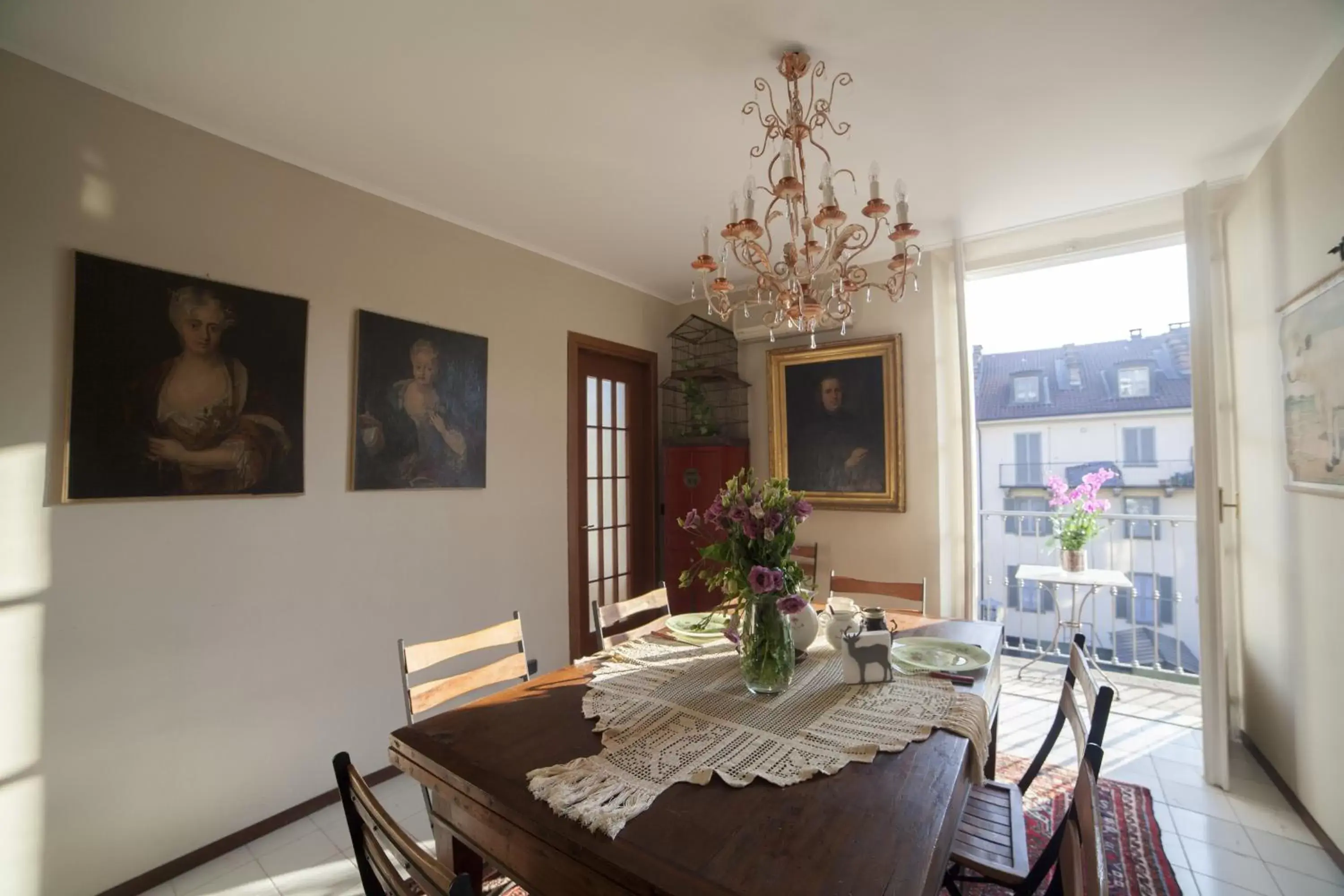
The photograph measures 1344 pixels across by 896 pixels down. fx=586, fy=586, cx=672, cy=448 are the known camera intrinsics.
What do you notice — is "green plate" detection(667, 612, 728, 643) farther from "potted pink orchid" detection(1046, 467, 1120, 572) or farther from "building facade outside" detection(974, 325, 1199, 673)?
"potted pink orchid" detection(1046, 467, 1120, 572)

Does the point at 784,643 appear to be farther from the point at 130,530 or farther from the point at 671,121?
the point at 130,530

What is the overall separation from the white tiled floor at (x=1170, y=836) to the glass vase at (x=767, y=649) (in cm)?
153

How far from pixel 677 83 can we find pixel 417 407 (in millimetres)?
1775

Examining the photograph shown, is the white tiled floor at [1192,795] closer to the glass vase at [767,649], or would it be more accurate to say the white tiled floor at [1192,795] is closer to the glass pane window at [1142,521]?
the glass pane window at [1142,521]

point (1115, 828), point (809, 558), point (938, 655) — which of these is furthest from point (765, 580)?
point (809, 558)

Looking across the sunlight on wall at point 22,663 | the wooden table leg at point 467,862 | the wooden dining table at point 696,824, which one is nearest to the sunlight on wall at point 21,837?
the sunlight on wall at point 22,663

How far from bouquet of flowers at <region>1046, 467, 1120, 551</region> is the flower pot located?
0.06 feet

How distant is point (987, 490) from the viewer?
14.7 feet

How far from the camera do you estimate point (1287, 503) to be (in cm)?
222

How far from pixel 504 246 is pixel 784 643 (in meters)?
2.63

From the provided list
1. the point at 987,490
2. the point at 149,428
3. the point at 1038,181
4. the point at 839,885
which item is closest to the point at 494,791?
the point at 839,885

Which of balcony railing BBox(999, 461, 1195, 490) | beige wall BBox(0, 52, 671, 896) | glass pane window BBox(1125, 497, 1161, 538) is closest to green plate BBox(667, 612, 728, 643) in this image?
beige wall BBox(0, 52, 671, 896)

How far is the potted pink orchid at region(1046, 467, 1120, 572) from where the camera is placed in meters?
3.42

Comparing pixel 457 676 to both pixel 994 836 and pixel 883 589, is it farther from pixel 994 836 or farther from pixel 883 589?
pixel 883 589
